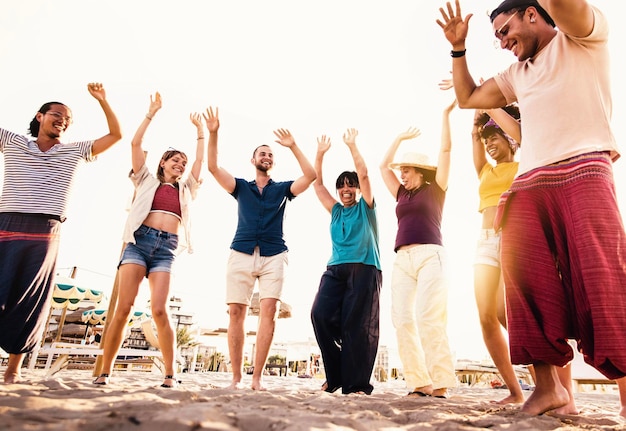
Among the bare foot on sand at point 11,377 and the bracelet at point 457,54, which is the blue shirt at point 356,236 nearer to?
the bracelet at point 457,54

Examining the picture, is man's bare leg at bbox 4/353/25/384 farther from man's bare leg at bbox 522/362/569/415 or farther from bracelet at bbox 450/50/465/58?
bracelet at bbox 450/50/465/58

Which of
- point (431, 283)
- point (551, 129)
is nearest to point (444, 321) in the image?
point (431, 283)

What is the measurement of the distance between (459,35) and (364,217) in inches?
81.4

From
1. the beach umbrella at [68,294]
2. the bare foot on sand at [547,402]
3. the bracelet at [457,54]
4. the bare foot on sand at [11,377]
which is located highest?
the bracelet at [457,54]

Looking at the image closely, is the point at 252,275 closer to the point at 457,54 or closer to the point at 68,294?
the point at 457,54

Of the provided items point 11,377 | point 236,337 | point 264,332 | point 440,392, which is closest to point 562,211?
point 440,392

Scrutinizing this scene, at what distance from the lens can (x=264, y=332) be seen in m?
3.78

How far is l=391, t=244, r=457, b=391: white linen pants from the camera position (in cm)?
341

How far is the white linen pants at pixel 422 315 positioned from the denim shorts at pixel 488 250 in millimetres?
498

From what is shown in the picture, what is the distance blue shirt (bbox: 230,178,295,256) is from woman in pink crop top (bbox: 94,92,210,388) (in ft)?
1.63

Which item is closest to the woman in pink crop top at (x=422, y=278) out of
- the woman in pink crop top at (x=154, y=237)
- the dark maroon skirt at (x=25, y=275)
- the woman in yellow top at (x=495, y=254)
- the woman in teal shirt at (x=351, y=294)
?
the woman in teal shirt at (x=351, y=294)

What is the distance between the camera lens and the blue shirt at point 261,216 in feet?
13.3

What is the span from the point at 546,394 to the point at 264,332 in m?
2.34

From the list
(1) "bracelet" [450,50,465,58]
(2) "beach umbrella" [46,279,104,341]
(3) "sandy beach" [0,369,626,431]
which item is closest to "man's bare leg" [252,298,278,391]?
(3) "sandy beach" [0,369,626,431]
